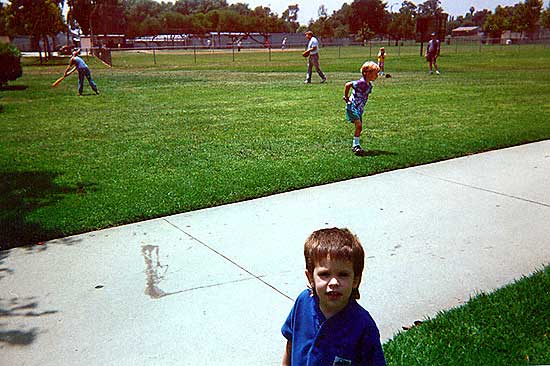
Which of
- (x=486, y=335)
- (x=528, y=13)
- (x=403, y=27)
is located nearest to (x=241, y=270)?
(x=486, y=335)

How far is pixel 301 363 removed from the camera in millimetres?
2045

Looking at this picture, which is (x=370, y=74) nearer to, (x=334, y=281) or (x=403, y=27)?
(x=334, y=281)

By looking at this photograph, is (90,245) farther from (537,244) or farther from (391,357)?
(537,244)

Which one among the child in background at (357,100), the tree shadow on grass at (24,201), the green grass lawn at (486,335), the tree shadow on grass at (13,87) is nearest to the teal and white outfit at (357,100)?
the child in background at (357,100)

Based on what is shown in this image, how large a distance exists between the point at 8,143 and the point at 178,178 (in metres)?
4.65

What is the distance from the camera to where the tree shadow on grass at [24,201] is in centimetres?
492

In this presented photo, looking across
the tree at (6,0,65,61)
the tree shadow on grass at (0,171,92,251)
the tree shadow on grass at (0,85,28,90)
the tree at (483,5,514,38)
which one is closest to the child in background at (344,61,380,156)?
the tree shadow on grass at (0,171,92,251)

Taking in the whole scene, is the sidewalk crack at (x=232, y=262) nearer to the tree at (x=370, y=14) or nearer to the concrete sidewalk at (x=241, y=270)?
the concrete sidewalk at (x=241, y=270)

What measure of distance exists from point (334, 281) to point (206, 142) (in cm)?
757

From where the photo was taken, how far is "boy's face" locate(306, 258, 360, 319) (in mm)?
1912

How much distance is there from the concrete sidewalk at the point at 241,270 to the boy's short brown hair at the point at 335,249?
1241 mm

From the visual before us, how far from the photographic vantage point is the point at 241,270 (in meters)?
4.14

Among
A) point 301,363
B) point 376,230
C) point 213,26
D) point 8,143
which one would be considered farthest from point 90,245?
point 213,26

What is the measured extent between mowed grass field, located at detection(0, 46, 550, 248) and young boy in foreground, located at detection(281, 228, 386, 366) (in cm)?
366
